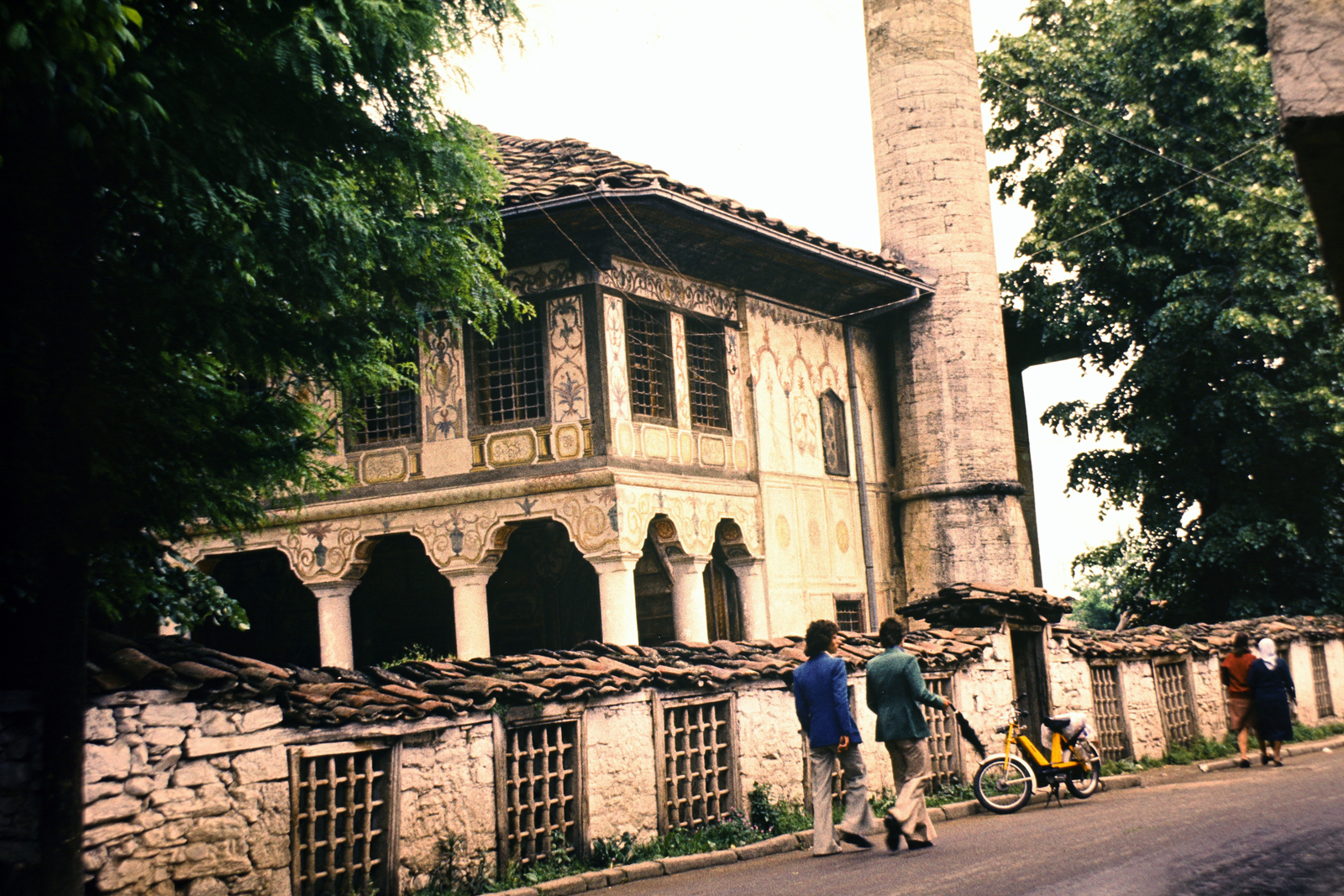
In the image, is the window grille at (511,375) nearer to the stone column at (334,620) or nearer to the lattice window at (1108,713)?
the stone column at (334,620)

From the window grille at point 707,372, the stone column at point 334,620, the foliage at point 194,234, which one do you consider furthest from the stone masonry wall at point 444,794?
the window grille at point 707,372

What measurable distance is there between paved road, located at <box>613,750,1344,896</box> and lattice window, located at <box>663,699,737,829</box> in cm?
76

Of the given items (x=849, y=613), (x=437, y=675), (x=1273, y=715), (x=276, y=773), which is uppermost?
(x=849, y=613)

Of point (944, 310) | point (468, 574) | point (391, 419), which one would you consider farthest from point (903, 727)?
point (944, 310)

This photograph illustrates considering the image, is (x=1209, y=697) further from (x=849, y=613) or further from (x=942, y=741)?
(x=942, y=741)

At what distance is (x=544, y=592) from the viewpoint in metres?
18.4

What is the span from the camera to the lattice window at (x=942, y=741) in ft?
41.1

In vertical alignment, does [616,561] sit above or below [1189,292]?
below

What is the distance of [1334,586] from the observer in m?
21.5

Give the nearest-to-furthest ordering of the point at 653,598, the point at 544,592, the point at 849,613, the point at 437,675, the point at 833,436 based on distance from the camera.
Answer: the point at 437,675
the point at 653,598
the point at 544,592
the point at 849,613
the point at 833,436

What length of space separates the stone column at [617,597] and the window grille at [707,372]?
2766 millimetres

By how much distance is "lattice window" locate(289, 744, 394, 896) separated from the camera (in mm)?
7215

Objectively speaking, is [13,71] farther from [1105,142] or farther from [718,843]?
[1105,142]

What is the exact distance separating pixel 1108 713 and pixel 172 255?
12893mm
